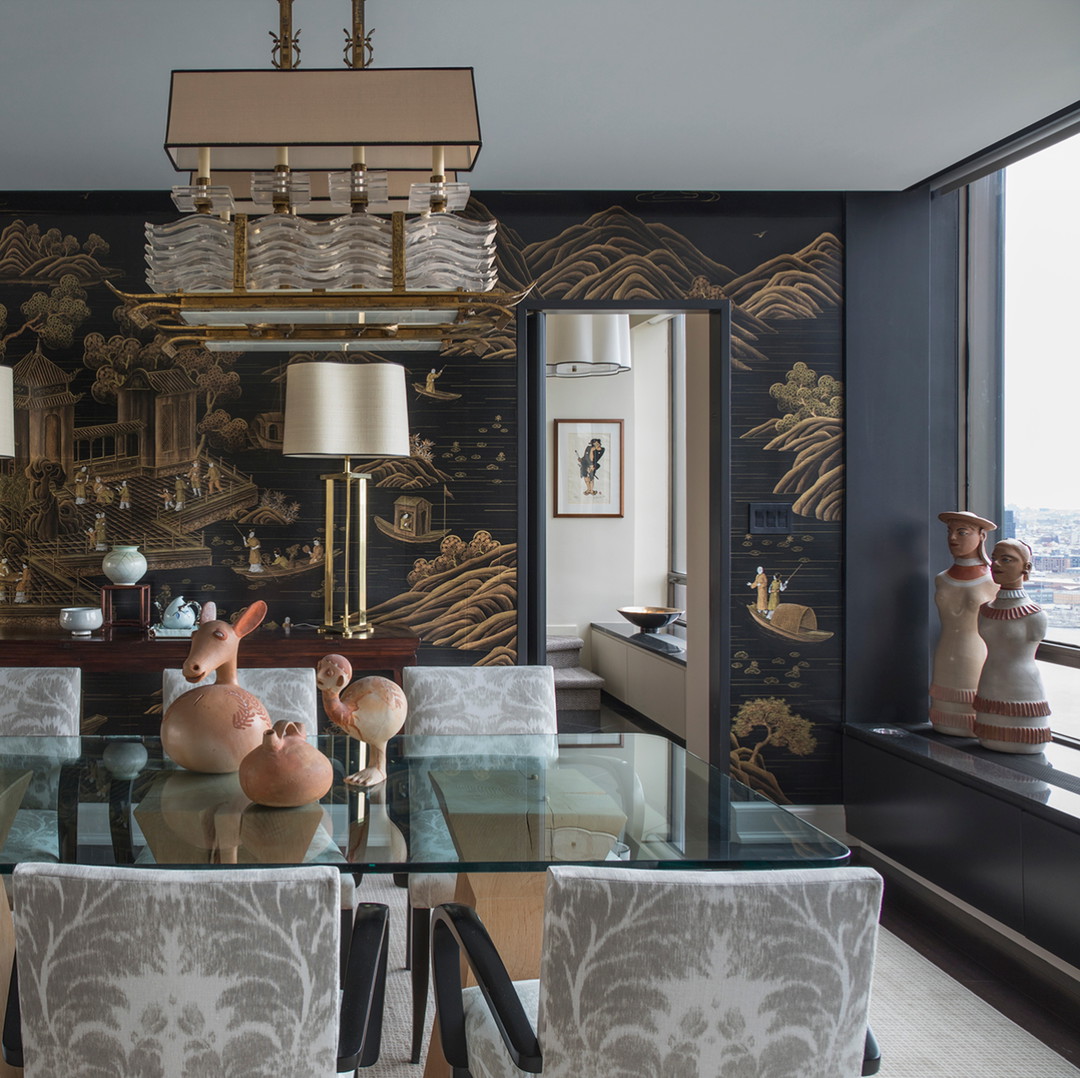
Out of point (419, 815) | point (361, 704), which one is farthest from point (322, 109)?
point (419, 815)

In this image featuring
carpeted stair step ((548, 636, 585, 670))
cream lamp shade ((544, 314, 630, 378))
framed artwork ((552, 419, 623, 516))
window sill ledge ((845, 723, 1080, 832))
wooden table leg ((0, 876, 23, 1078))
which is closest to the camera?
wooden table leg ((0, 876, 23, 1078))

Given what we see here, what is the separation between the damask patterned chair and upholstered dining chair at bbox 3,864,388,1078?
31 centimetres

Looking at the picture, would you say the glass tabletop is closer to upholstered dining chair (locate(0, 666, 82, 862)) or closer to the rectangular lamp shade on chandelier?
upholstered dining chair (locate(0, 666, 82, 862))

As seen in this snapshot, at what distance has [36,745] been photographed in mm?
2537

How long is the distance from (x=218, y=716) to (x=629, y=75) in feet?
7.42

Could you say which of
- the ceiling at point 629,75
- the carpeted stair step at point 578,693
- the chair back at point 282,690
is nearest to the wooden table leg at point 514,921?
the chair back at point 282,690

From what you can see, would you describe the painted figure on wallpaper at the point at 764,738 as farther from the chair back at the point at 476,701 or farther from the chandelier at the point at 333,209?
the chandelier at the point at 333,209

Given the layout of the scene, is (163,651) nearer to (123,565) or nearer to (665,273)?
(123,565)

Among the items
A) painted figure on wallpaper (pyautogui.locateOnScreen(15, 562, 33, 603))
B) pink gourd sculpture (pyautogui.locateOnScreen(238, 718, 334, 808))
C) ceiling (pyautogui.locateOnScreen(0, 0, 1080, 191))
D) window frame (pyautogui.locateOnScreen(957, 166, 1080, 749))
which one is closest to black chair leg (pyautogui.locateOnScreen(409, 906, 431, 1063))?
pink gourd sculpture (pyautogui.locateOnScreen(238, 718, 334, 808))

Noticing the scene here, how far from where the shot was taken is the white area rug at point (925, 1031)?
2.38m

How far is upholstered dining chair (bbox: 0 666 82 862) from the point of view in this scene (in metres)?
1.78

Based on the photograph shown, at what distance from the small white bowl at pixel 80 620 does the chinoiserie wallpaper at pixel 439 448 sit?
0.31m

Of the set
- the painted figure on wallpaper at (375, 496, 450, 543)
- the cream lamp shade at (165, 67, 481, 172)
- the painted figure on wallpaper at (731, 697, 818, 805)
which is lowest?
the painted figure on wallpaper at (731, 697, 818, 805)

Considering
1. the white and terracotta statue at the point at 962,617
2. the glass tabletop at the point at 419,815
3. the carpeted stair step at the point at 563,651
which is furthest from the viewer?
the carpeted stair step at the point at 563,651
